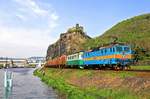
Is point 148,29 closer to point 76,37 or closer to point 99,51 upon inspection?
point 99,51

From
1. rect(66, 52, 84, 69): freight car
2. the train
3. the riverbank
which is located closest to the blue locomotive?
the train

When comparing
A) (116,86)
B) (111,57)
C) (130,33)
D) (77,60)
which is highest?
(130,33)

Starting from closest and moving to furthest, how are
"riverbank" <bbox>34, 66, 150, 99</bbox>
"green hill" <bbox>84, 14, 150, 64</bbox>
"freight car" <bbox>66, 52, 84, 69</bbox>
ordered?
1. "riverbank" <bbox>34, 66, 150, 99</bbox>
2. "freight car" <bbox>66, 52, 84, 69</bbox>
3. "green hill" <bbox>84, 14, 150, 64</bbox>

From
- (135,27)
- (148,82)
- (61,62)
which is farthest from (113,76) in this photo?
(135,27)

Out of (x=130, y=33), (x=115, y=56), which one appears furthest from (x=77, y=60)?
(x=130, y=33)

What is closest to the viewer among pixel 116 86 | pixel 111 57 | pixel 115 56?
pixel 116 86

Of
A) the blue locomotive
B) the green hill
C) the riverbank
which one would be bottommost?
the riverbank

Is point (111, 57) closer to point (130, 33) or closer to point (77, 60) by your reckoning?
point (77, 60)

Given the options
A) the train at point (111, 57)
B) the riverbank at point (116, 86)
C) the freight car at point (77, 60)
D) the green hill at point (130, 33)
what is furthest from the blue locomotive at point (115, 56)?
the green hill at point (130, 33)

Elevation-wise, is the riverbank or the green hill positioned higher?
the green hill

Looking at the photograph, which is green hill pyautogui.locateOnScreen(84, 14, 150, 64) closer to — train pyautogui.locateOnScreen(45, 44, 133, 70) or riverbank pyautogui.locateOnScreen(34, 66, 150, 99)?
→ train pyautogui.locateOnScreen(45, 44, 133, 70)

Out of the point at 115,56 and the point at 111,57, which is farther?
the point at 111,57

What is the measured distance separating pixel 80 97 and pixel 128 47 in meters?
14.3

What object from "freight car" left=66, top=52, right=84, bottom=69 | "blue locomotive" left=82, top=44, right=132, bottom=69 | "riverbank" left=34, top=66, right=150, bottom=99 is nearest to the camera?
"riverbank" left=34, top=66, right=150, bottom=99
